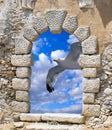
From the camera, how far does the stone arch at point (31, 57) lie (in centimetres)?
844

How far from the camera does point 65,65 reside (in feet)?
34.8

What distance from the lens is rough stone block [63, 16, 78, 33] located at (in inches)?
340

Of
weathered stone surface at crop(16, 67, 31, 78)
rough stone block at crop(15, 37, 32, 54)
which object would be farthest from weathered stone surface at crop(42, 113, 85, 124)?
rough stone block at crop(15, 37, 32, 54)

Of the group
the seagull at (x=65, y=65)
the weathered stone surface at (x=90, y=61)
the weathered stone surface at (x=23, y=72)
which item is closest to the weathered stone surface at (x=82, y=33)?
the weathered stone surface at (x=90, y=61)

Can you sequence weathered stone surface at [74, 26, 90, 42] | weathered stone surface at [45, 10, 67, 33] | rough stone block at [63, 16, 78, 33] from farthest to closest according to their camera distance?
weathered stone surface at [45, 10, 67, 33], rough stone block at [63, 16, 78, 33], weathered stone surface at [74, 26, 90, 42]

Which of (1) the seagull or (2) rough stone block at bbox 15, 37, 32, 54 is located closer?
(2) rough stone block at bbox 15, 37, 32, 54

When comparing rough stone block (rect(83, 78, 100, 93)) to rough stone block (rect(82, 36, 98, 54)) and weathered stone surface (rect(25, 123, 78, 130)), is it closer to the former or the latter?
rough stone block (rect(82, 36, 98, 54))

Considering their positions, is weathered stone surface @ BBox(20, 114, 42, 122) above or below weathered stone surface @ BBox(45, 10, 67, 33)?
below

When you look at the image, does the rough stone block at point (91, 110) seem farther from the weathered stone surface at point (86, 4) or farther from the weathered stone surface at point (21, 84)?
the weathered stone surface at point (86, 4)

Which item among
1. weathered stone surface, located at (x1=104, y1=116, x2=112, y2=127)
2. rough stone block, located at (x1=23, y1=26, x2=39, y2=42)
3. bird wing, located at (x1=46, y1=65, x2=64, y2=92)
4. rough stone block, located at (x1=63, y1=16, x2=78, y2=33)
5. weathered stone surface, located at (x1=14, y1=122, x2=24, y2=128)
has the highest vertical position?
rough stone block, located at (x1=63, y1=16, x2=78, y2=33)

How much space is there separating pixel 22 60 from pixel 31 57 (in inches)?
9.8

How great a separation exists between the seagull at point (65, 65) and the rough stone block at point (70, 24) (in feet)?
4.67

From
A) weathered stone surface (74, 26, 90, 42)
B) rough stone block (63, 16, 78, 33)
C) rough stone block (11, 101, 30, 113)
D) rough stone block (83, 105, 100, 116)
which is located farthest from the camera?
rough stone block (11, 101, 30, 113)

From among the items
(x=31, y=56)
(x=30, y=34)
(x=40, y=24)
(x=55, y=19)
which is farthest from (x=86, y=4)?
(x=31, y=56)
